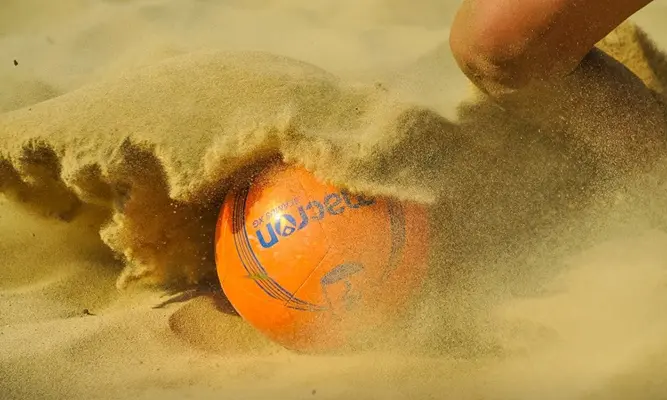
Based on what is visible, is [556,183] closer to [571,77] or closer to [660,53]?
[571,77]

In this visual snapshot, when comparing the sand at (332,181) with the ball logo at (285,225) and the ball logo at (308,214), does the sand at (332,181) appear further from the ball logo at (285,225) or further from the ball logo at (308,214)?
the ball logo at (285,225)

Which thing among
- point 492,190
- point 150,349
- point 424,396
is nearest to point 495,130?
point 492,190

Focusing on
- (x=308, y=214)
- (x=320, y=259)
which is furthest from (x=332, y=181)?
(x=320, y=259)

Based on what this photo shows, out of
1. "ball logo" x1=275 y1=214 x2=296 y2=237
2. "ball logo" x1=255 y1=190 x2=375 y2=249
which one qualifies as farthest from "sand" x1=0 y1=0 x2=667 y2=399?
"ball logo" x1=275 y1=214 x2=296 y2=237

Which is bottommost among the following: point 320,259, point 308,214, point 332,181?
point 320,259

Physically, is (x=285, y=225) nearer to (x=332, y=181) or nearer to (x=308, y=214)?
(x=308, y=214)
